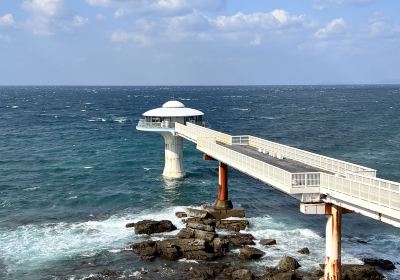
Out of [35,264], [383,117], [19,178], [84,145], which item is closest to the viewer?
[35,264]

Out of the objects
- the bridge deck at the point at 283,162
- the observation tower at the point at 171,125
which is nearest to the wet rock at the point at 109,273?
the bridge deck at the point at 283,162

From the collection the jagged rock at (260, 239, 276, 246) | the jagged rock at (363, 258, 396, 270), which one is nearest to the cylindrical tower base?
the jagged rock at (260, 239, 276, 246)

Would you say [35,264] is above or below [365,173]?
below

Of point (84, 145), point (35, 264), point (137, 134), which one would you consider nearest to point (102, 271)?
point (35, 264)

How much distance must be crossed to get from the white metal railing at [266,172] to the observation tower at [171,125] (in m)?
16.2

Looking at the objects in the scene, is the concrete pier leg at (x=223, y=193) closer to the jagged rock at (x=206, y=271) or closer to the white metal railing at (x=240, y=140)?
the white metal railing at (x=240, y=140)

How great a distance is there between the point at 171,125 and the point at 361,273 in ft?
108

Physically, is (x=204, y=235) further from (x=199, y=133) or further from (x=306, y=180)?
(x=199, y=133)

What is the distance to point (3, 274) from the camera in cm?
3609

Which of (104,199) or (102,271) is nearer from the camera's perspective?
(102,271)

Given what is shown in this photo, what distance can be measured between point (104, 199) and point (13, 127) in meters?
80.3

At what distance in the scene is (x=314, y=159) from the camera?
1500 inches

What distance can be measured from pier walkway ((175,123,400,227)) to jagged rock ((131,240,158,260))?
8.79m

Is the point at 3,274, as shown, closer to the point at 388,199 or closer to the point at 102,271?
the point at 102,271
